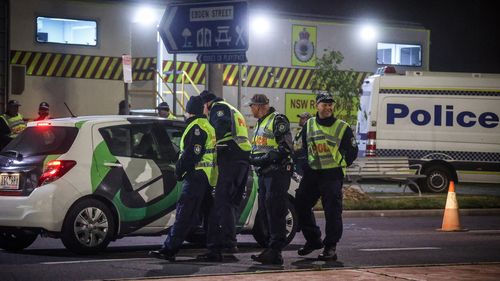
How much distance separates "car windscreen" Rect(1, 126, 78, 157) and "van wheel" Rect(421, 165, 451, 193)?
1286 centimetres

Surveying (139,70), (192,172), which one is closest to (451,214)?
(192,172)

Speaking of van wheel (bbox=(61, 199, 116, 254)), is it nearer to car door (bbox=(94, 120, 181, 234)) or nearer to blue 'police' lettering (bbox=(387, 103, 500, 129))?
car door (bbox=(94, 120, 181, 234))

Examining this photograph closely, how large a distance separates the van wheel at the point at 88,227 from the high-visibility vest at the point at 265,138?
69.0 inches

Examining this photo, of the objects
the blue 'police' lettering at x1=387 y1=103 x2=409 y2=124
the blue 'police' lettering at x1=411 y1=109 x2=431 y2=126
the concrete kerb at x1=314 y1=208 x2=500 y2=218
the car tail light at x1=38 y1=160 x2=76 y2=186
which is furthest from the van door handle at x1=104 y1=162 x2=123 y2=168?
the blue 'police' lettering at x1=411 y1=109 x2=431 y2=126

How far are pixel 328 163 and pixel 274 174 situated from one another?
0.65 metres

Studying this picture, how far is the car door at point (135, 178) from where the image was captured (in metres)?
11.8

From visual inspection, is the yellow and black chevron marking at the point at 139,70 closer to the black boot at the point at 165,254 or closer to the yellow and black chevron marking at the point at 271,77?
the yellow and black chevron marking at the point at 271,77

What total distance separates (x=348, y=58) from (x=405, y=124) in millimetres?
1933

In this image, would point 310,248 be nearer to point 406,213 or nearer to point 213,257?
point 213,257

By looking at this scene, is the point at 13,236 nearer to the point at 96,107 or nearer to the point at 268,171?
the point at 268,171

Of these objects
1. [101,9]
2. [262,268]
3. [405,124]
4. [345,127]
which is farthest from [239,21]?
[405,124]

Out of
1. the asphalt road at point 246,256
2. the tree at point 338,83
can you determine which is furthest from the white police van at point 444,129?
the asphalt road at point 246,256

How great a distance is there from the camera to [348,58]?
78.9 ft

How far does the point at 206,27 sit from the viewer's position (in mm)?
→ 14844
